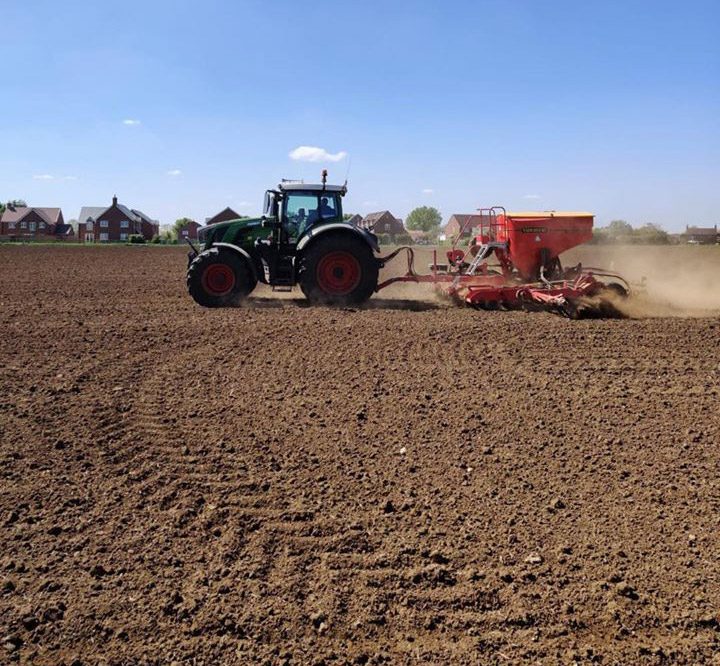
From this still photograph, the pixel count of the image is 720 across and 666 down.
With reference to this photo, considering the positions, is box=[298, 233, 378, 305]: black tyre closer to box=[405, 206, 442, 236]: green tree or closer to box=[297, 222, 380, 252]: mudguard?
box=[297, 222, 380, 252]: mudguard

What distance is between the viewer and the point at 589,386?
7441 mm

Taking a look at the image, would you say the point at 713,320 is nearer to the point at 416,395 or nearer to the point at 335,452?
the point at 416,395

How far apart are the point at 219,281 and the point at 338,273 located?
85.6 inches

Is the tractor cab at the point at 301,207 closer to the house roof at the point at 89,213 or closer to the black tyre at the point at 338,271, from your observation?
the black tyre at the point at 338,271

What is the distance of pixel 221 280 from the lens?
12781 mm

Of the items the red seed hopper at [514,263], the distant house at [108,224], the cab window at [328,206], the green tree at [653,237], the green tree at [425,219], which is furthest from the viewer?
the green tree at [425,219]

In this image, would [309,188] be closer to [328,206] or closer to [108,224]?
[328,206]

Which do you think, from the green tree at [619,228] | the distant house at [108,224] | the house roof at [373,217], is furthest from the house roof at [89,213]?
the green tree at [619,228]

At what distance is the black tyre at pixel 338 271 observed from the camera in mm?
12562

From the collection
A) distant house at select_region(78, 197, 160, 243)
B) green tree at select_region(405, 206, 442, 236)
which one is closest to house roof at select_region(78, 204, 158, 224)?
distant house at select_region(78, 197, 160, 243)

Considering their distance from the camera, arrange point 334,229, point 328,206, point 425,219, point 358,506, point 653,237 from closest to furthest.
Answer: point 358,506 → point 334,229 → point 328,206 → point 653,237 → point 425,219

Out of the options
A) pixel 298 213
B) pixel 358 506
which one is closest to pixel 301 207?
pixel 298 213

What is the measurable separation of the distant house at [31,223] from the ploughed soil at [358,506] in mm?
91555

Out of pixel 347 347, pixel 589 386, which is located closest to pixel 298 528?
pixel 589 386
